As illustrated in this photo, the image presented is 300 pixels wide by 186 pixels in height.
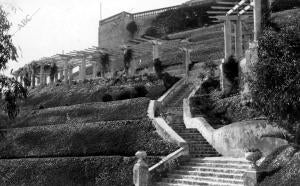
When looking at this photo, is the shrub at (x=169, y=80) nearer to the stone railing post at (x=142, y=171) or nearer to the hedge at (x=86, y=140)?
the hedge at (x=86, y=140)

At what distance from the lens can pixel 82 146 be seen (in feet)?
80.8

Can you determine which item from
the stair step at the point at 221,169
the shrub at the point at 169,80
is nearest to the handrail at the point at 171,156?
the stair step at the point at 221,169

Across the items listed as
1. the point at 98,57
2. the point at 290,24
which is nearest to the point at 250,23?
the point at 98,57

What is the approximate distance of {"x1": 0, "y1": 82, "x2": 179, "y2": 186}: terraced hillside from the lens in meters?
21.4

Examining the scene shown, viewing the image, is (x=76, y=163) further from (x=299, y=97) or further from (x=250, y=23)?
(x=250, y=23)

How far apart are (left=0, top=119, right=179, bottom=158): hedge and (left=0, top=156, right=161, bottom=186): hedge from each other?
94cm

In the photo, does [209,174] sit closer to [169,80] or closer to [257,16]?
[257,16]

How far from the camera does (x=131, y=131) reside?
78.2ft

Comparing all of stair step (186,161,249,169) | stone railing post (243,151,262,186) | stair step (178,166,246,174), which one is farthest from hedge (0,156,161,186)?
stone railing post (243,151,262,186)

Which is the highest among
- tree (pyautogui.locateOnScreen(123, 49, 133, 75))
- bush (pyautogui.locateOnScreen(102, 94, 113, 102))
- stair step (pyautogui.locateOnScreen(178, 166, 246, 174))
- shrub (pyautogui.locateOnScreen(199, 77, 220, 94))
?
tree (pyautogui.locateOnScreen(123, 49, 133, 75))

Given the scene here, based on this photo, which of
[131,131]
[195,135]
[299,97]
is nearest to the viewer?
[299,97]

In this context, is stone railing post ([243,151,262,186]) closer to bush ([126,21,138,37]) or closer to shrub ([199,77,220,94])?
shrub ([199,77,220,94])

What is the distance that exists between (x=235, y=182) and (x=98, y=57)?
31.3m

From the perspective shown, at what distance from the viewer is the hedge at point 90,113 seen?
2802cm
